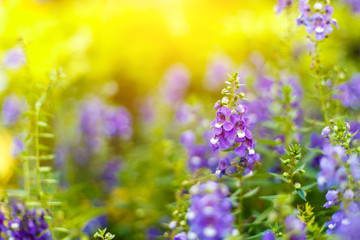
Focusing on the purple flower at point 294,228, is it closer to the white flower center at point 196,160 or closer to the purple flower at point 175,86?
the white flower center at point 196,160

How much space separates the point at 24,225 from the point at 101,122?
2018 millimetres

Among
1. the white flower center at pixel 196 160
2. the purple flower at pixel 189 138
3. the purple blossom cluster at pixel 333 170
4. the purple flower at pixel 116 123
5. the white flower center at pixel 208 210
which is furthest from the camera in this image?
the purple flower at pixel 116 123

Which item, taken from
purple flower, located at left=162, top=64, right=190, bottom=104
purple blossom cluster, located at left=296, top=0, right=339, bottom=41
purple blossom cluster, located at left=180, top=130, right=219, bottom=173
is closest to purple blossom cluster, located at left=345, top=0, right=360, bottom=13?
purple flower, located at left=162, top=64, right=190, bottom=104

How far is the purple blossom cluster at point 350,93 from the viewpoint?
218cm

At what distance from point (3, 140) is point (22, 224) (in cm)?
292

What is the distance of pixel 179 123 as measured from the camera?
371 centimetres

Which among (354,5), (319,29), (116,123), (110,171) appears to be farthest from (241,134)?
(354,5)

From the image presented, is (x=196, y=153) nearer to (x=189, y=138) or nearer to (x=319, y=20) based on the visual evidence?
(x=189, y=138)

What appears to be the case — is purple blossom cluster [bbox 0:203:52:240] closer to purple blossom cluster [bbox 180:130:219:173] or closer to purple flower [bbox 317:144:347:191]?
purple blossom cluster [bbox 180:130:219:173]

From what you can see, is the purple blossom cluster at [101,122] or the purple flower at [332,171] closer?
the purple flower at [332,171]

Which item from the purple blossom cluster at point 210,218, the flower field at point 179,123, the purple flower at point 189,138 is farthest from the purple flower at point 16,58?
the purple blossom cluster at point 210,218

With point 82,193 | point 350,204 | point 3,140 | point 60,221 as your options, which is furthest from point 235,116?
point 3,140

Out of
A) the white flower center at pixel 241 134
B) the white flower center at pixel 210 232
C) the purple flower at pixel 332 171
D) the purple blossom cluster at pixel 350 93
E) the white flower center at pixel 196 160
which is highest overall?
the purple blossom cluster at pixel 350 93

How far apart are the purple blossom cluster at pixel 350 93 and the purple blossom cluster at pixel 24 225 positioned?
4.96ft
